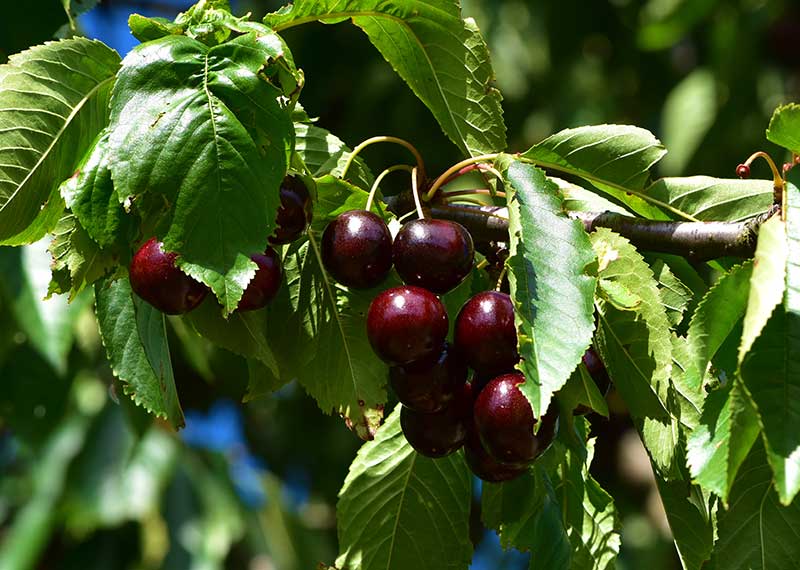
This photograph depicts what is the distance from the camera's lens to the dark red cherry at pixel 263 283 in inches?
51.1

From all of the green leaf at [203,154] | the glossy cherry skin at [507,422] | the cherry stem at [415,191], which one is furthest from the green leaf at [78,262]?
the glossy cherry skin at [507,422]

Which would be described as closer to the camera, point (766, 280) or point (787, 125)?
point (766, 280)

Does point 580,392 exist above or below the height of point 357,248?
below

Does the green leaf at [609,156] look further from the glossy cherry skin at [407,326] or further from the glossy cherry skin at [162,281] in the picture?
the glossy cherry skin at [162,281]

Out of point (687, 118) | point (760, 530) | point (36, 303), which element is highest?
point (760, 530)

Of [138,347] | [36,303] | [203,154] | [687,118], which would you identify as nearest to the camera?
[203,154]

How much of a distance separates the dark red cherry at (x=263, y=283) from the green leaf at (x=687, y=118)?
308 centimetres

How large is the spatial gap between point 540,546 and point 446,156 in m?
3.19

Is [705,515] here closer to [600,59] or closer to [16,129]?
[16,129]

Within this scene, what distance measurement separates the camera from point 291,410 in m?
5.05

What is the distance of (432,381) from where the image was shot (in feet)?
4.15

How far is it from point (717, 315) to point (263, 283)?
515 millimetres

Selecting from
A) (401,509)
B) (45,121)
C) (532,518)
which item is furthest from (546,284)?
(45,121)

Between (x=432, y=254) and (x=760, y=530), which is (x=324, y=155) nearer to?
(x=432, y=254)
